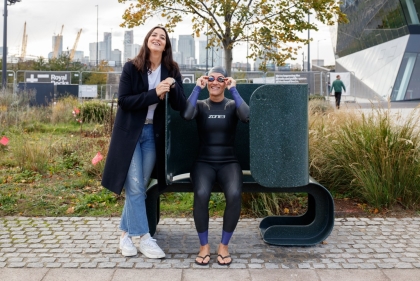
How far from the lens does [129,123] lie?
4.22 m

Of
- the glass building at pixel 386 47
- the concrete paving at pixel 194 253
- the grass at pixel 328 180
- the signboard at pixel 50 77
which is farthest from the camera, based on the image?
the signboard at pixel 50 77

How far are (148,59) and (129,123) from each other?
59 cm

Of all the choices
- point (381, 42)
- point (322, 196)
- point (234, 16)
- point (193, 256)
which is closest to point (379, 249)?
point (322, 196)

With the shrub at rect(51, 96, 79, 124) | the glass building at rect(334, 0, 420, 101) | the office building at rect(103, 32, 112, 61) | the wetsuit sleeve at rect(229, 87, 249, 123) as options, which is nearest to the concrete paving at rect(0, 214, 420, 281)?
the wetsuit sleeve at rect(229, 87, 249, 123)

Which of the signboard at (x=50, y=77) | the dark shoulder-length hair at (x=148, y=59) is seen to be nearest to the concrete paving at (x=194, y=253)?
the dark shoulder-length hair at (x=148, y=59)

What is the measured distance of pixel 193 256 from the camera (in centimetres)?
434

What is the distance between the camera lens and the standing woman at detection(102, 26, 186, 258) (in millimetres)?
4199

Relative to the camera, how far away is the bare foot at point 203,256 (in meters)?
4.12

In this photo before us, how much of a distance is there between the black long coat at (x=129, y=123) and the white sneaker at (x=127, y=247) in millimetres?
511

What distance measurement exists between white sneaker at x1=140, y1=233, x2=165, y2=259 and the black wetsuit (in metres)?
0.41

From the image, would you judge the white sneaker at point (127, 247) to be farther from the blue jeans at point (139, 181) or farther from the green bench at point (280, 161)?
the green bench at point (280, 161)

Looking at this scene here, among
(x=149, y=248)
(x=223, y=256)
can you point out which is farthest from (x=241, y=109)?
(x=149, y=248)

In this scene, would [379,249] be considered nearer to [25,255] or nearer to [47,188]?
[25,255]

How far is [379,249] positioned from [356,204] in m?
1.52
